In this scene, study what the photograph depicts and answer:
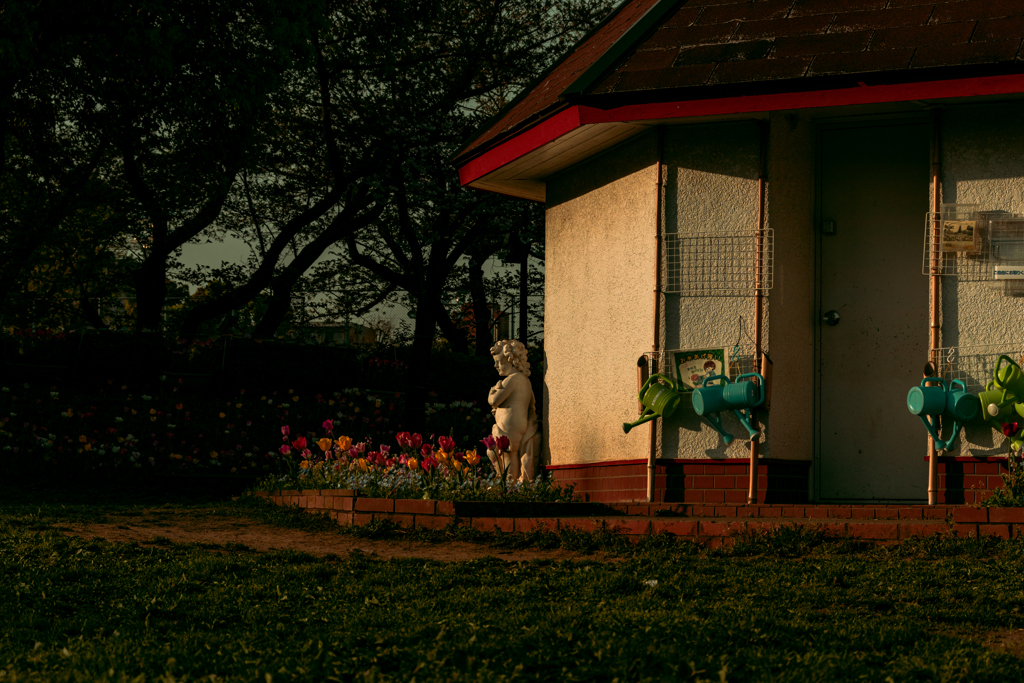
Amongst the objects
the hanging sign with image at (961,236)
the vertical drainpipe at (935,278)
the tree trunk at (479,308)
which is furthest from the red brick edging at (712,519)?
the tree trunk at (479,308)

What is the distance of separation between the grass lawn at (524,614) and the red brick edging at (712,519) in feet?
0.76

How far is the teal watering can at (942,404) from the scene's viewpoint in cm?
865

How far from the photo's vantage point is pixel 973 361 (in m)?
8.84

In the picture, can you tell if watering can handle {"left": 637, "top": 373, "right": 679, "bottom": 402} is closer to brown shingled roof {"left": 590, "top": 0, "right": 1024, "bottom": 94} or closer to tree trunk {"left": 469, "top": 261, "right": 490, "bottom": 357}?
brown shingled roof {"left": 590, "top": 0, "right": 1024, "bottom": 94}

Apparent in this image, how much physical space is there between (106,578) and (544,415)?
5.50m

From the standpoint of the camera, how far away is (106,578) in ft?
22.8

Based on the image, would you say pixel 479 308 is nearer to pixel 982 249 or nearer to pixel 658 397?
pixel 658 397

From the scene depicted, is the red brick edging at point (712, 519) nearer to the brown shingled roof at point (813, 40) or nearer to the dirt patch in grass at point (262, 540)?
the dirt patch in grass at point (262, 540)

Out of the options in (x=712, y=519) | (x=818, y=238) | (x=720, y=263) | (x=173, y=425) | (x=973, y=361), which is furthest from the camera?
(x=173, y=425)

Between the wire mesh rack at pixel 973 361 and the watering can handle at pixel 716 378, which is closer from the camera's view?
the wire mesh rack at pixel 973 361

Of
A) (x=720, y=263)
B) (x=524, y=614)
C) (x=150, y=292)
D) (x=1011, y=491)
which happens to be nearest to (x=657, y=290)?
(x=720, y=263)

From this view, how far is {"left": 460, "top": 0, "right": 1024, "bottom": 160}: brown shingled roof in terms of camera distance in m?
8.59

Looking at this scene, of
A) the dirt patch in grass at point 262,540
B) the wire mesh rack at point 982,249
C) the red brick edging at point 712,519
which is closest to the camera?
the red brick edging at point 712,519

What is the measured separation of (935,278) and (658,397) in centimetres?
252
